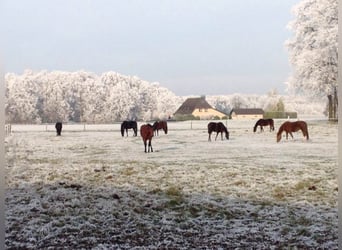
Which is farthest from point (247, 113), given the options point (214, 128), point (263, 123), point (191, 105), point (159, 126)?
point (159, 126)

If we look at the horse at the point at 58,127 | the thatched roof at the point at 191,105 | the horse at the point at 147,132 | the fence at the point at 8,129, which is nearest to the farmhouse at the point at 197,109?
the thatched roof at the point at 191,105

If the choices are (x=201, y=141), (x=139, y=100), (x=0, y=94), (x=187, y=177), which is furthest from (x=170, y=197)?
(x=0, y=94)

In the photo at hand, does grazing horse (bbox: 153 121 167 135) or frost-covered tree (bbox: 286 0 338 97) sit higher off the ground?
frost-covered tree (bbox: 286 0 338 97)

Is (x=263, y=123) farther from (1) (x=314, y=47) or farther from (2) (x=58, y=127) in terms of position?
(2) (x=58, y=127)

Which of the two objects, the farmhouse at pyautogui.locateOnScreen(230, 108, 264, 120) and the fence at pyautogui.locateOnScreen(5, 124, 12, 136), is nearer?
the fence at pyautogui.locateOnScreen(5, 124, 12, 136)

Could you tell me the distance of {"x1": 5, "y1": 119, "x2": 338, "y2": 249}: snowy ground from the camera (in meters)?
2.83

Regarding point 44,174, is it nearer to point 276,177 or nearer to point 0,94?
point 0,94

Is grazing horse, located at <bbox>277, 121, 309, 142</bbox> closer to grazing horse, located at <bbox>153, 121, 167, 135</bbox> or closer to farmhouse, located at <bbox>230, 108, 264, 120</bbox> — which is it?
farmhouse, located at <bbox>230, 108, 264, 120</bbox>

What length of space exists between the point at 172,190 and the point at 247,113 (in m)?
0.73

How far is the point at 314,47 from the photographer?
308 cm

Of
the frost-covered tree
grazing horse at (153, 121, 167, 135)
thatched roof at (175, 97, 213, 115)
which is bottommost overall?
grazing horse at (153, 121, 167, 135)

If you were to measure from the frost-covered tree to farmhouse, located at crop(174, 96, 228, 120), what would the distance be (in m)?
0.54

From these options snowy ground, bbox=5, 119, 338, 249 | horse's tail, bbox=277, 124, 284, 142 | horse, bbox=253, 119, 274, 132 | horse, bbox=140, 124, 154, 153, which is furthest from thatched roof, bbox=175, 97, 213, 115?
horse's tail, bbox=277, 124, 284, 142

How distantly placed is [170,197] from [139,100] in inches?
26.8
